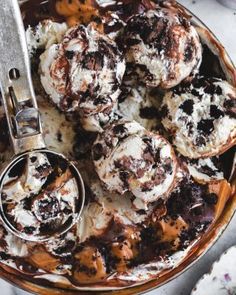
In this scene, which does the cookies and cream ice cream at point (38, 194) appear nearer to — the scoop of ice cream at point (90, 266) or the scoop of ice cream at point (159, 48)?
the scoop of ice cream at point (90, 266)

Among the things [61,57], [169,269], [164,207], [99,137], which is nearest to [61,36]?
[61,57]

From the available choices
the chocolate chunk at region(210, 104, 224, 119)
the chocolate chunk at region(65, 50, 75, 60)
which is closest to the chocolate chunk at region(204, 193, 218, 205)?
the chocolate chunk at region(210, 104, 224, 119)

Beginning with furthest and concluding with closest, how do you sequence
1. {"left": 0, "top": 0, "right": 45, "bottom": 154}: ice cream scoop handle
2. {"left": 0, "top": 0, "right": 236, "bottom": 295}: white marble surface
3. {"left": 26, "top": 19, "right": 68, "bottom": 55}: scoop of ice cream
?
{"left": 0, "top": 0, "right": 236, "bottom": 295}: white marble surface, {"left": 26, "top": 19, "right": 68, "bottom": 55}: scoop of ice cream, {"left": 0, "top": 0, "right": 45, "bottom": 154}: ice cream scoop handle

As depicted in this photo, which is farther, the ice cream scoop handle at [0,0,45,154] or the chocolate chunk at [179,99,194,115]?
the chocolate chunk at [179,99,194,115]

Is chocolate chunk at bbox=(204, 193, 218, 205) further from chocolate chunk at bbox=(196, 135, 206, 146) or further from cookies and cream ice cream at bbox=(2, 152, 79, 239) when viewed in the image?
cookies and cream ice cream at bbox=(2, 152, 79, 239)

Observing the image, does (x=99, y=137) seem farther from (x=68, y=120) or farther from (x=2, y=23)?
(x=2, y=23)

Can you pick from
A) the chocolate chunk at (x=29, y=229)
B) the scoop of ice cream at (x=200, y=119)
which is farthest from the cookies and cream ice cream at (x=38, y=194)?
the scoop of ice cream at (x=200, y=119)
